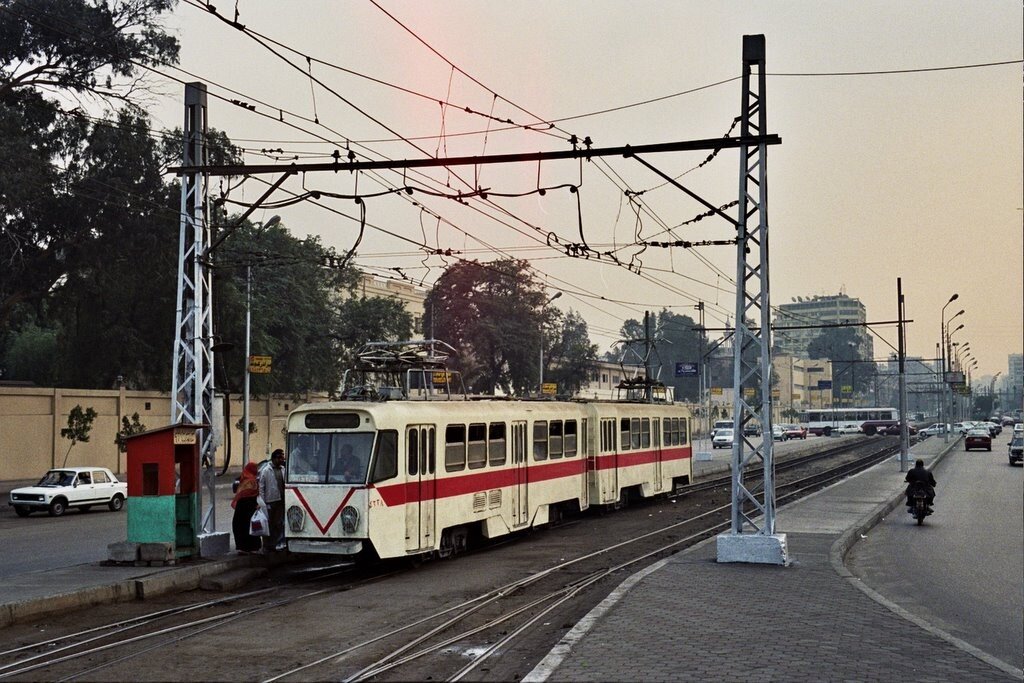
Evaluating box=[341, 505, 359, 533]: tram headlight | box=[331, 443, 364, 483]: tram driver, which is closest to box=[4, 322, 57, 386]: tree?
box=[331, 443, 364, 483]: tram driver

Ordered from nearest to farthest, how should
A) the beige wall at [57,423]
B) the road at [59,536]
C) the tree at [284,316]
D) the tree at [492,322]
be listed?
the road at [59,536], the beige wall at [57,423], the tree at [284,316], the tree at [492,322]

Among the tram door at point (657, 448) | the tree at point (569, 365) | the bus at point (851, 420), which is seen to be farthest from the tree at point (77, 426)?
the bus at point (851, 420)

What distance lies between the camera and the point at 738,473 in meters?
16.7

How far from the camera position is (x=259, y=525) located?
54.6ft

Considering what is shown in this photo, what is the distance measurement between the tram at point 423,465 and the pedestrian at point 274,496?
1087mm

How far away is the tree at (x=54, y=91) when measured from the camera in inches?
1427

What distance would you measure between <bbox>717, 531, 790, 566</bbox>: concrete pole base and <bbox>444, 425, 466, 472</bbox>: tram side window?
14.4 ft

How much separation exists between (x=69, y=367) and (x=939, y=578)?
132 ft

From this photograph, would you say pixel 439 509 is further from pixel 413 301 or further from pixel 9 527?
pixel 413 301

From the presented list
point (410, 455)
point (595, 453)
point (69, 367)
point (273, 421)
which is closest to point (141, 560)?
point (410, 455)

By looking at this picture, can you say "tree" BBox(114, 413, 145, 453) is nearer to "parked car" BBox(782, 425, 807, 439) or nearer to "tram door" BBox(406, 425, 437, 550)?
"tram door" BBox(406, 425, 437, 550)

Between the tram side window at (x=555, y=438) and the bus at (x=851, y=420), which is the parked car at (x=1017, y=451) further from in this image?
the bus at (x=851, y=420)

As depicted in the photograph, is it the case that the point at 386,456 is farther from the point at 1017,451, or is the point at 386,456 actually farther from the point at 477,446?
the point at 1017,451

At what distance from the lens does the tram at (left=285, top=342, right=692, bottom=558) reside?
52.0 ft
